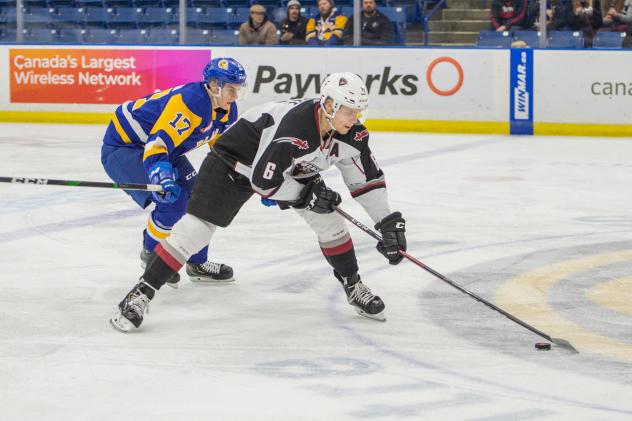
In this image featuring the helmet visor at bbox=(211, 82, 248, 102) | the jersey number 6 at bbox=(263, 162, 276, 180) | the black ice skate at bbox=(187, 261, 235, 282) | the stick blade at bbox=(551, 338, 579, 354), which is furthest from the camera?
the black ice skate at bbox=(187, 261, 235, 282)

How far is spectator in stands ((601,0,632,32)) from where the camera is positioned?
11.0 m

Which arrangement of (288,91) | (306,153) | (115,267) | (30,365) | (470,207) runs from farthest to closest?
(288,91), (470,207), (115,267), (306,153), (30,365)

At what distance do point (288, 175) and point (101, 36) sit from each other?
9.29 metres

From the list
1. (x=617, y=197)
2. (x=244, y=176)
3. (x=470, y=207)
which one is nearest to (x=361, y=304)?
(x=244, y=176)

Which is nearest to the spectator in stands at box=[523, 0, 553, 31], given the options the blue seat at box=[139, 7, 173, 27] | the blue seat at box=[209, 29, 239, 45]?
the blue seat at box=[209, 29, 239, 45]

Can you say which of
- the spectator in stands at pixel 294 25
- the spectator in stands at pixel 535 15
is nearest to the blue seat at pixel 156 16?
the spectator in stands at pixel 294 25

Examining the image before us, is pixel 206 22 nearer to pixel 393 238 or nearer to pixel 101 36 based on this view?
pixel 101 36

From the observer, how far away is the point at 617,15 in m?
11.0

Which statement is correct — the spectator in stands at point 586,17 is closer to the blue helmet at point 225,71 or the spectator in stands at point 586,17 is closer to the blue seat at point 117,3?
the blue seat at point 117,3

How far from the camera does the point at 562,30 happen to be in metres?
11.3

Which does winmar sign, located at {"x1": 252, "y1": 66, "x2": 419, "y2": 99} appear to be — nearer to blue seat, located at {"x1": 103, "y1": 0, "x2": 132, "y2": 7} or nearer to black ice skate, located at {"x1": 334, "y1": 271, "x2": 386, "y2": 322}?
blue seat, located at {"x1": 103, "y1": 0, "x2": 132, "y2": 7}

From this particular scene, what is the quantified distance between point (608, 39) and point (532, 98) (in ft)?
3.23

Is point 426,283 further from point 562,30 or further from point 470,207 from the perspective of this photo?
point 562,30

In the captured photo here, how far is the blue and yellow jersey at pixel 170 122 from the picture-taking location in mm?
4660
